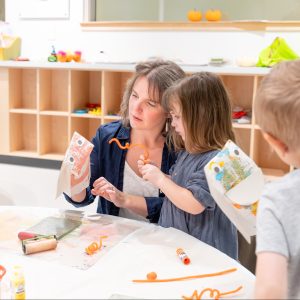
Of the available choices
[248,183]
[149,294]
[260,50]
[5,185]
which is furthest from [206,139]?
[5,185]

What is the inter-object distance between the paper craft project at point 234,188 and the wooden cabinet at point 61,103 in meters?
2.12

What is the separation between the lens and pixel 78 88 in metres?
3.71

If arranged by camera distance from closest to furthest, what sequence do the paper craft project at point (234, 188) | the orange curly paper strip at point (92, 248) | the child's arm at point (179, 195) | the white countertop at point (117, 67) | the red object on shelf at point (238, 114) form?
the paper craft project at point (234, 188) < the orange curly paper strip at point (92, 248) < the child's arm at point (179, 195) < the white countertop at point (117, 67) < the red object on shelf at point (238, 114)

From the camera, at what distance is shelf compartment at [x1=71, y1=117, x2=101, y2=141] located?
372 centimetres

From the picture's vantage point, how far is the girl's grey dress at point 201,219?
4.84 ft

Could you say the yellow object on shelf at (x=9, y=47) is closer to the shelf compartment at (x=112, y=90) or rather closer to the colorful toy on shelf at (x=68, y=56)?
the colorful toy on shelf at (x=68, y=56)

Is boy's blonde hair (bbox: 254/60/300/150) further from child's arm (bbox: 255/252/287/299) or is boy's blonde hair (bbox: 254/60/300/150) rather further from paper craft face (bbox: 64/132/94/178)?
paper craft face (bbox: 64/132/94/178)

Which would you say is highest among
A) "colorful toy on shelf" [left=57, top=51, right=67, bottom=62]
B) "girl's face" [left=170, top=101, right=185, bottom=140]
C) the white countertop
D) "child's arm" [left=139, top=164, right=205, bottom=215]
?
"colorful toy on shelf" [left=57, top=51, right=67, bottom=62]

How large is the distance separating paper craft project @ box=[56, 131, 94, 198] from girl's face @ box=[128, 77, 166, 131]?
0.79 feet

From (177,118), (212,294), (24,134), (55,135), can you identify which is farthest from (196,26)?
(212,294)

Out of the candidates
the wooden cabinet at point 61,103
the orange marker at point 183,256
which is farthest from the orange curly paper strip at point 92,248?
the wooden cabinet at point 61,103

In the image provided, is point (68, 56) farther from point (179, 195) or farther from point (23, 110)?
point (179, 195)

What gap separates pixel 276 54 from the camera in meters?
3.14

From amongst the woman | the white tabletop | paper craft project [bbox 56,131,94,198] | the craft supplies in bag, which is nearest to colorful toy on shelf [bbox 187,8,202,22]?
the woman
